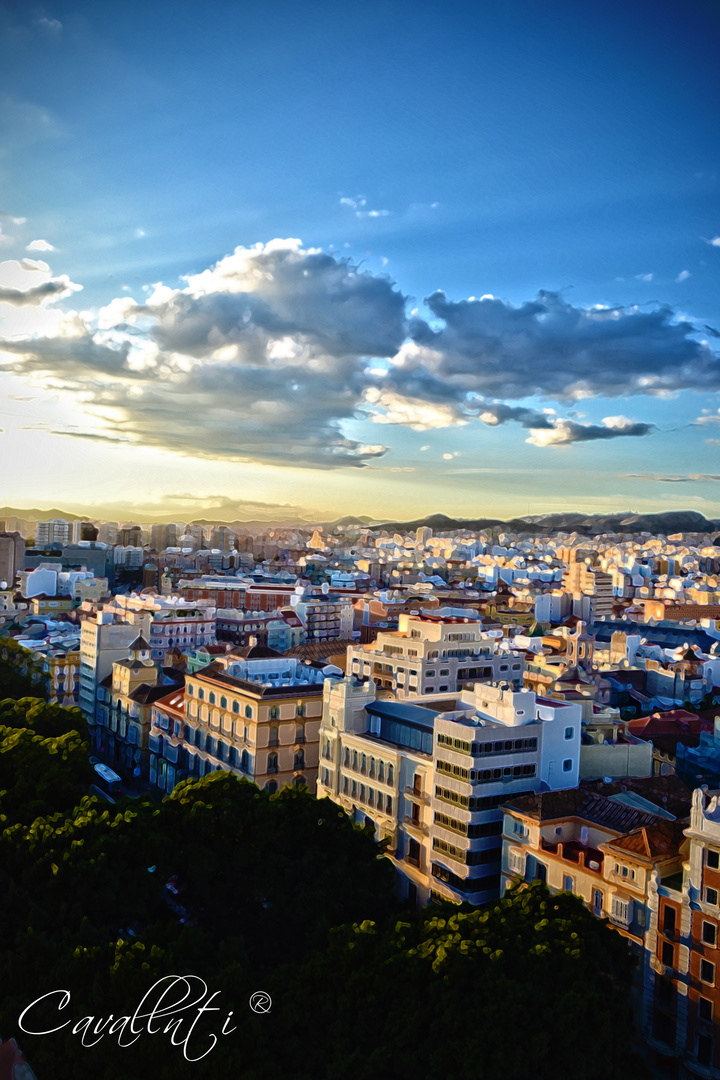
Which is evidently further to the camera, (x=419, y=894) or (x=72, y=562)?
(x=72, y=562)

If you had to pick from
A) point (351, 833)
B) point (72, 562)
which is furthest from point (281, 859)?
point (72, 562)

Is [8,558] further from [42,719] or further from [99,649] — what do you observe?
[42,719]

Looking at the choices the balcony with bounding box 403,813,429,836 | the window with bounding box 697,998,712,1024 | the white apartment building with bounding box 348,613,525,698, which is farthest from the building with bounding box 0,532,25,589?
the window with bounding box 697,998,712,1024

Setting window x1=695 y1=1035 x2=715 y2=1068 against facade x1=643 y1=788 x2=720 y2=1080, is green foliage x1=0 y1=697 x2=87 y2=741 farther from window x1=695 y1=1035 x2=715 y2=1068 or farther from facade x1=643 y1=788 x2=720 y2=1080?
window x1=695 y1=1035 x2=715 y2=1068

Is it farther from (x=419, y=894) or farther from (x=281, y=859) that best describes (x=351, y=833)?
(x=419, y=894)

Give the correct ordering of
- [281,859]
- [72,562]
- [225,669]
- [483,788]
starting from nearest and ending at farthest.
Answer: [281,859] → [483,788] → [225,669] → [72,562]

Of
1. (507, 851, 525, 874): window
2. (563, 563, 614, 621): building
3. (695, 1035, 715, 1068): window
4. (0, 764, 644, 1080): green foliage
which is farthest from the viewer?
(563, 563, 614, 621): building

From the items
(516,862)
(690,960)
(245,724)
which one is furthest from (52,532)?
(690,960)
